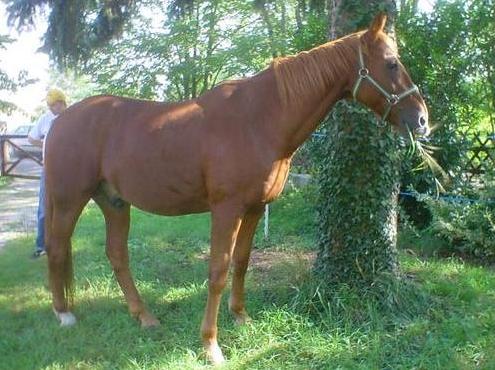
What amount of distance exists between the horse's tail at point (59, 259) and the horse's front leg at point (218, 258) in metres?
1.36

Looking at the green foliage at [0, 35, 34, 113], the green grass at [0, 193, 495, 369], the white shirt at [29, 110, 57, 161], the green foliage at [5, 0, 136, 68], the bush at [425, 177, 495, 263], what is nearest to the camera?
the green grass at [0, 193, 495, 369]

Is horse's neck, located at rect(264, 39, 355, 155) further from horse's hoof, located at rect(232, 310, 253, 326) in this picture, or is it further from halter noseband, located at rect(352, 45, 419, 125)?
horse's hoof, located at rect(232, 310, 253, 326)

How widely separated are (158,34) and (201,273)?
1352cm

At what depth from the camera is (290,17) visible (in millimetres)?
17344

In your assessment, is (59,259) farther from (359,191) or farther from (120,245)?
(359,191)

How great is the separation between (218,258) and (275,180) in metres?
0.64

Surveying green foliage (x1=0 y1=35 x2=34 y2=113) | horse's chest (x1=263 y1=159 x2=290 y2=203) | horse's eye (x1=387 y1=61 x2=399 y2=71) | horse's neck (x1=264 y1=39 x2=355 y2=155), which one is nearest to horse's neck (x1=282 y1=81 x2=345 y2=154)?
horse's neck (x1=264 y1=39 x2=355 y2=155)

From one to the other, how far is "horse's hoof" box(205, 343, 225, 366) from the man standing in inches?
117

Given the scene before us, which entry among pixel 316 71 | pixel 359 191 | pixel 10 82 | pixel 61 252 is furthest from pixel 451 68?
pixel 10 82

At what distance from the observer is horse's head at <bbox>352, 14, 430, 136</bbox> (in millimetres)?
3492

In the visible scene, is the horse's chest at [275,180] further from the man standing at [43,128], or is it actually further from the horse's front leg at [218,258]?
the man standing at [43,128]

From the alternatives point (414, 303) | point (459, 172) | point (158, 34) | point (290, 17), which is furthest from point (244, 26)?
point (414, 303)

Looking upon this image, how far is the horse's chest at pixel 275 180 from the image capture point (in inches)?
142

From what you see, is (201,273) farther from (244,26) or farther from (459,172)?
(244,26)
